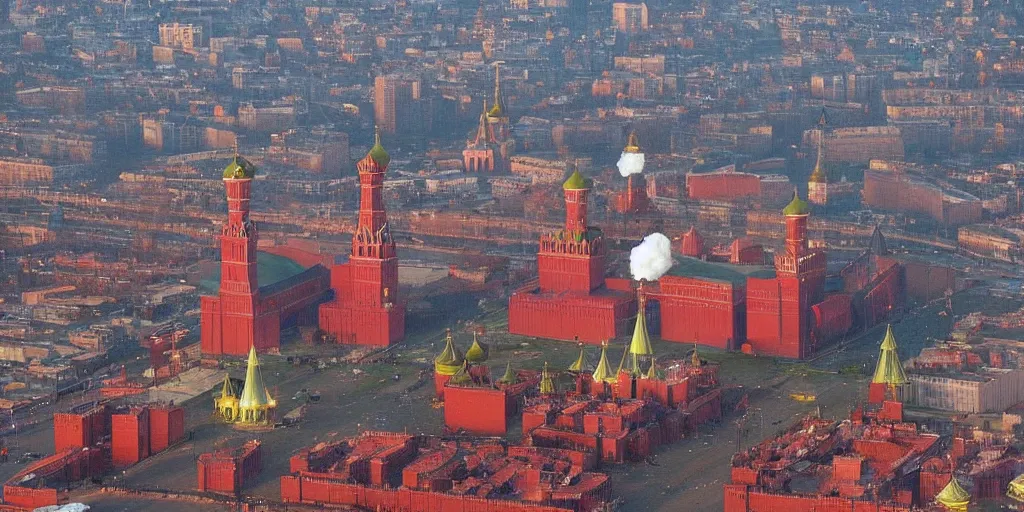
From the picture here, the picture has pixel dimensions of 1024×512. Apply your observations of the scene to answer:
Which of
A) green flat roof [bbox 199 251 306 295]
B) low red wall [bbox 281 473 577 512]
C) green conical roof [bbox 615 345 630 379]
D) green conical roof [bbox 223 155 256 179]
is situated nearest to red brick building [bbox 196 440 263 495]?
low red wall [bbox 281 473 577 512]

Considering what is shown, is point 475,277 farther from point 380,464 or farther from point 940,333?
point 380,464

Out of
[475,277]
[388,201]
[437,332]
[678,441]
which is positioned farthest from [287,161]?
[678,441]

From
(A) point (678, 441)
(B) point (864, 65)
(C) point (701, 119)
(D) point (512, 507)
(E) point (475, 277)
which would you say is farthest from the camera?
(B) point (864, 65)

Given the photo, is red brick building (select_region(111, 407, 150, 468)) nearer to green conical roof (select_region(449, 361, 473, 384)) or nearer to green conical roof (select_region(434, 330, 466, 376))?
green conical roof (select_region(449, 361, 473, 384))

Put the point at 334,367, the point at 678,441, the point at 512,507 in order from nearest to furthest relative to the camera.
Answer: the point at 512,507, the point at 678,441, the point at 334,367

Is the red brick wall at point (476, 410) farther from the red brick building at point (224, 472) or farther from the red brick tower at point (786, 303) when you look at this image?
the red brick tower at point (786, 303)

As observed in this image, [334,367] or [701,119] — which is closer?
[334,367]

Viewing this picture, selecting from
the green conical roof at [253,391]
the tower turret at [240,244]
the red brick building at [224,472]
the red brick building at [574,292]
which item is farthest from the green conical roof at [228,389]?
the red brick building at [574,292]
